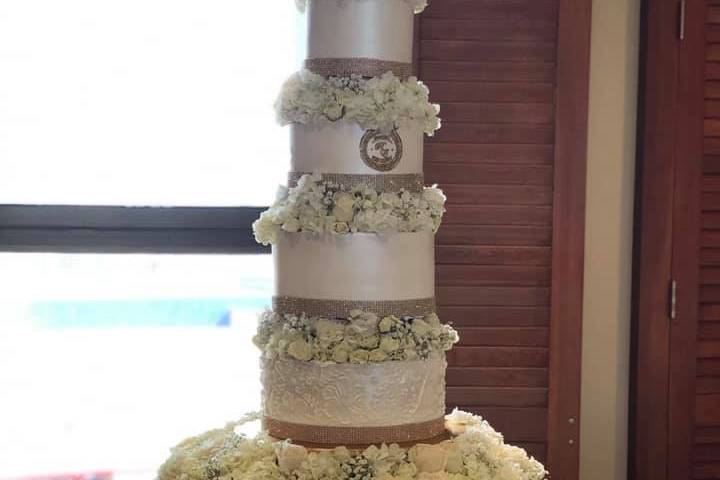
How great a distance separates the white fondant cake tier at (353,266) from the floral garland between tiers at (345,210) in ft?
0.06

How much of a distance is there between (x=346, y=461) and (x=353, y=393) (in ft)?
0.43

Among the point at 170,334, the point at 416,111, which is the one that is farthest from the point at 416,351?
the point at 170,334

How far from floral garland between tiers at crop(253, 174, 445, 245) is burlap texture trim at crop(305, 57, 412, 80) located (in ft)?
0.68

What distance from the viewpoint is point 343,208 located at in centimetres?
184

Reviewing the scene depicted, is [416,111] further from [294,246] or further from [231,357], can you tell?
[231,357]

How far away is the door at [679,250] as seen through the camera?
2.63m

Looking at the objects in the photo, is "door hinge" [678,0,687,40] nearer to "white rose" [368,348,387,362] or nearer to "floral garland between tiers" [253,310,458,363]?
"floral garland between tiers" [253,310,458,363]

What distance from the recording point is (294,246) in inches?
74.5

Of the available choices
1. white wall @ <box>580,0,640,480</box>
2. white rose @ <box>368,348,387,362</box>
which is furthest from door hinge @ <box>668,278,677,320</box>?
white rose @ <box>368,348,387,362</box>

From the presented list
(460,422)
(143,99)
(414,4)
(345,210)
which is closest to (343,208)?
(345,210)

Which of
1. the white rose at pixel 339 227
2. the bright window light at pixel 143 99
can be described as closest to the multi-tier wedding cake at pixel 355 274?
the white rose at pixel 339 227

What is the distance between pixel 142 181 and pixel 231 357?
0.60 metres

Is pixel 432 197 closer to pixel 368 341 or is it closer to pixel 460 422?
pixel 368 341

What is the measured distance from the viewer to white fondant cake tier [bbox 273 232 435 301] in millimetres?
1853
